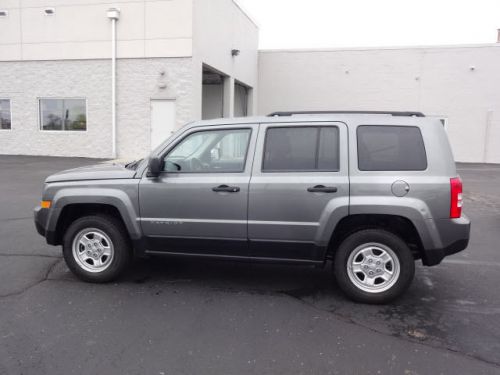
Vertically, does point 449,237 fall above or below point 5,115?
below

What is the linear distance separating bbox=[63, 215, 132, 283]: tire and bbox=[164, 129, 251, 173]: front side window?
903 millimetres

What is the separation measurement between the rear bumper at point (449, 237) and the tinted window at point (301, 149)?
1.12 meters

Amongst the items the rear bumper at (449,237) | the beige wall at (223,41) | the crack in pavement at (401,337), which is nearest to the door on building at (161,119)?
the beige wall at (223,41)

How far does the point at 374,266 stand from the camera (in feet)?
14.1

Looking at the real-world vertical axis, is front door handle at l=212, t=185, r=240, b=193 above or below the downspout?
below

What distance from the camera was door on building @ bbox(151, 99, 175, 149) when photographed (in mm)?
17906

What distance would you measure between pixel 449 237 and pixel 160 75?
1539 cm

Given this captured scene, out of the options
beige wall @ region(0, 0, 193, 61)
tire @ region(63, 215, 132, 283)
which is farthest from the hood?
beige wall @ region(0, 0, 193, 61)

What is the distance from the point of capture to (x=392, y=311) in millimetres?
4168

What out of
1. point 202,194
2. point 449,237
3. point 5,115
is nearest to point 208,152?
point 202,194

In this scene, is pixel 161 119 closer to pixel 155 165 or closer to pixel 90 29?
pixel 90 29

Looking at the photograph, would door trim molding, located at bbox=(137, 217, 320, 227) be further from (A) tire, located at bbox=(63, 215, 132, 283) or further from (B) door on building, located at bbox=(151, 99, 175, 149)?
(B) door on building, located at bbox=(151, 99, 175, 149)

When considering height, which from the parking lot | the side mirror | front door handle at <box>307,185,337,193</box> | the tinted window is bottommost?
the parking lot

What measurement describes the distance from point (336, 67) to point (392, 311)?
72.5 ft
